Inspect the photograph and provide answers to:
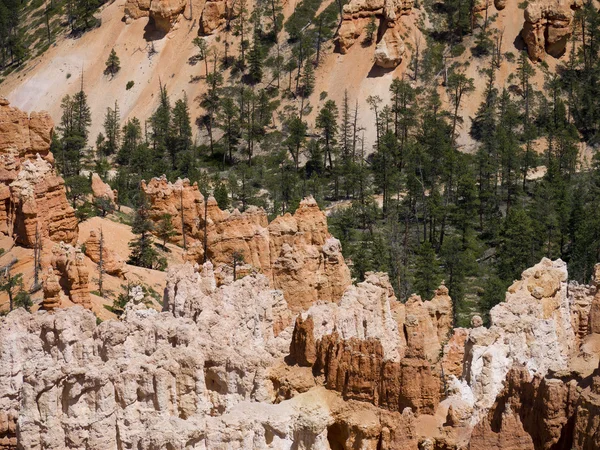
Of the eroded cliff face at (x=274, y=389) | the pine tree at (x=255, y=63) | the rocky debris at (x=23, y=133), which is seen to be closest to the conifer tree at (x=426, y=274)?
the rocky debris at (x=23, y=133)

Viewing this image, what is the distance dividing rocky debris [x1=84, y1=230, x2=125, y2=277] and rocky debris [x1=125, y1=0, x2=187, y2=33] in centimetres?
6805

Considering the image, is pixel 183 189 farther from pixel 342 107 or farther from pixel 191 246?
pixel 342 107

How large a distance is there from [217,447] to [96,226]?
39.2m

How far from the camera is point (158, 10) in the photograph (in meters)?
128

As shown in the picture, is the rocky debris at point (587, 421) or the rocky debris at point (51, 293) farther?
the rocky debris at point (51, 293)

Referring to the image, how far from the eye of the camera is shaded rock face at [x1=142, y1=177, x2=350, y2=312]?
56000mm

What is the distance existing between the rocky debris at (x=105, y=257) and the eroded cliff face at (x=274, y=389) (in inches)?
765

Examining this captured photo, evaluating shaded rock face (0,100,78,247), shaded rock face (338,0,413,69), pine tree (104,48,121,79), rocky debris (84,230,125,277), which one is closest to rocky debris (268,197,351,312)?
rocky debris (84,230,125,277)

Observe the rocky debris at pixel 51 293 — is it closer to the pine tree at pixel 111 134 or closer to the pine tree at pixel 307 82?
the pine tree at pixel 111 134

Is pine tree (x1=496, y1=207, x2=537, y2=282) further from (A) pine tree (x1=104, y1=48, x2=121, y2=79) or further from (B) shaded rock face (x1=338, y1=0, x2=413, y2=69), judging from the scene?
(A) pine tree (x1=104, y1=48, x2=121, y2=79)

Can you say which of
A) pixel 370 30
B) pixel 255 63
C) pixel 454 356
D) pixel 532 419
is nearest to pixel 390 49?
pixel 370 30

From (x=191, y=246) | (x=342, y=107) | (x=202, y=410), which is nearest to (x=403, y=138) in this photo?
(x=342, y=107)

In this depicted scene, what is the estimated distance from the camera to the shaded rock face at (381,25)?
11775cm

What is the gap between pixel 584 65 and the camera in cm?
11956
